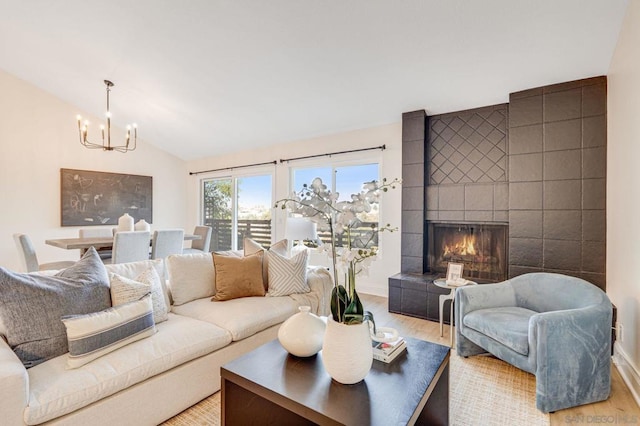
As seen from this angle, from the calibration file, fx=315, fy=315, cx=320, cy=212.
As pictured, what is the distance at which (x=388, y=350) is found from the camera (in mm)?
1570

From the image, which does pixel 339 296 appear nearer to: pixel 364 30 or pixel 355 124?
pixel 364 30

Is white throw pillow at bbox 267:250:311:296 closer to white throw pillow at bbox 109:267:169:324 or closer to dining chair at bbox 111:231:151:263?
white throw pillow at bbox 109:267:169:324

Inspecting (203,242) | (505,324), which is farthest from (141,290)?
(203,242)

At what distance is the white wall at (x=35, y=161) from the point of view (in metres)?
4.60

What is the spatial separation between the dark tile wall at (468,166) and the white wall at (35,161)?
5.06m

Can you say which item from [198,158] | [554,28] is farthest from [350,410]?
[198,158]

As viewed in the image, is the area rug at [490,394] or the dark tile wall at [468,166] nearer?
the area rug at [490,394]

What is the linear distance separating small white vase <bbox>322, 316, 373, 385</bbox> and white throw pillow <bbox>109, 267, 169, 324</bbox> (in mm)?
1290

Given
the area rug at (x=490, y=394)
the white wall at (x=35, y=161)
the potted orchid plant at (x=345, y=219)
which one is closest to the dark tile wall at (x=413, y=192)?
the area rug at (x=490, y=394)

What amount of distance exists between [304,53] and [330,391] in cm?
293

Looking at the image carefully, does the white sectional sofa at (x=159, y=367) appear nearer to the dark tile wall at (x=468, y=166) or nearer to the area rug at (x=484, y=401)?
the area rug at (x=484, y=401)

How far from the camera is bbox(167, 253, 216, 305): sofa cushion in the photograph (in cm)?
248

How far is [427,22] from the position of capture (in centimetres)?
250

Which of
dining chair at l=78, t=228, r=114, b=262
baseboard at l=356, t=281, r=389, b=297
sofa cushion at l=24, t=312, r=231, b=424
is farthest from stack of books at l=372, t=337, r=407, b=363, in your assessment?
dining chair at l=78, t=228, r=114, b=262
